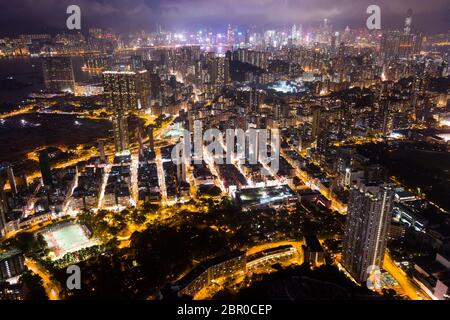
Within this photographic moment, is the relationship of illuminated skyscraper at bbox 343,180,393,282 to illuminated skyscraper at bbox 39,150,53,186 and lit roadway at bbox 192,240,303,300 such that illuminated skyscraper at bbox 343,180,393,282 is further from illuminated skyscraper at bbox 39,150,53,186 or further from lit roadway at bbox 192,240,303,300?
illuminated skyscraper at bbox 39,150,53,186

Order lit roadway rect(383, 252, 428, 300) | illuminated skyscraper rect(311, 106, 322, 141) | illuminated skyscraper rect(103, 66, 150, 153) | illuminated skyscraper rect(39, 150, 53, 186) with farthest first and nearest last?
illuminated skyscraper rect(103, 66, 150, 153) → illuminated skyscraper rect(311, 106, 322, 141) → illuminated skyscraper rect(39, 150, 53, 186) → lit roadway rect(383, 252, 428, 300)

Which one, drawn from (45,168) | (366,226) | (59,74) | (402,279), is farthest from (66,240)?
(59,74)

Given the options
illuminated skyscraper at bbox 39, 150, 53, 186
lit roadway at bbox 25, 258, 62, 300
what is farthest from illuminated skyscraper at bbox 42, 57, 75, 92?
lit roadway at bbox 25, 258, 62, 300

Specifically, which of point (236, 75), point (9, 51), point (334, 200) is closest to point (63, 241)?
point (334, 200)

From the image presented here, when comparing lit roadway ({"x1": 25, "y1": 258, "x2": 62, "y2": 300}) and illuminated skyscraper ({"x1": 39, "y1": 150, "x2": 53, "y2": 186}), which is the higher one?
illuminated skyscraper ({"x1": 39, "y1": 150, "x2": 53, "y2": 186})

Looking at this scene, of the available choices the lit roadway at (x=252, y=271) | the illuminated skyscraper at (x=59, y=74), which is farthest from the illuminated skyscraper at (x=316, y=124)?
the illuminated skyscraper at (x=59, y=74)

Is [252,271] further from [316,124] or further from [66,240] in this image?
[316,124]

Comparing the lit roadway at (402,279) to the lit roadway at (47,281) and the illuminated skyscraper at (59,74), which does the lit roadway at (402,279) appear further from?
the illuminated skyscraper at (59,74)
